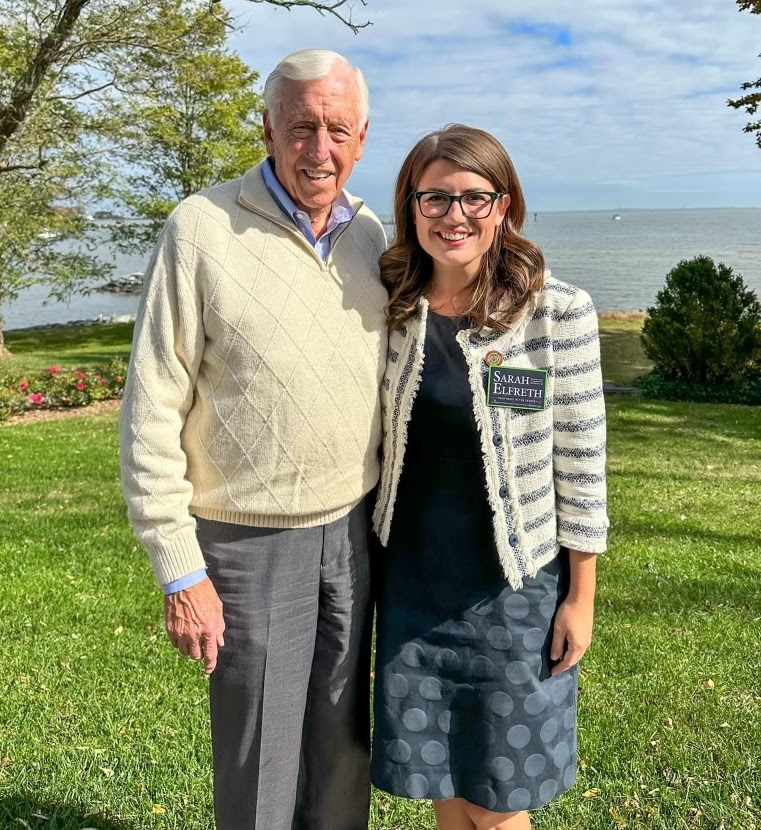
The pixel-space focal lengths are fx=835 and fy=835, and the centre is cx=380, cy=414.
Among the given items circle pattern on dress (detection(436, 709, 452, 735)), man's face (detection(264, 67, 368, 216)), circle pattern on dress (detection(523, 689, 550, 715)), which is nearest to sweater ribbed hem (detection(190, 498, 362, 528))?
circle pattern on dress (detection(436, 709, 452, 735))

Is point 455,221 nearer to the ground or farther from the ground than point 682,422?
farther from the ground

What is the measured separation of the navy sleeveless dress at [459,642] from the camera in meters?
2.33

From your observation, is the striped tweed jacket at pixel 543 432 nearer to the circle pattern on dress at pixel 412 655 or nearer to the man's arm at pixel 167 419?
the circle pattern on dress at pixel 412 655

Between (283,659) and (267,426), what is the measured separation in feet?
2.27

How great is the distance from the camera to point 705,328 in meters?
14.1

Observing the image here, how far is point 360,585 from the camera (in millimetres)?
2525

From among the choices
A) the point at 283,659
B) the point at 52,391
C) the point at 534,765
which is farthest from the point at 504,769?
the point at 52,391

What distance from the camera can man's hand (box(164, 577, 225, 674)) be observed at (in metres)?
2.25

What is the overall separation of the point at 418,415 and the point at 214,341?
0.59 metres

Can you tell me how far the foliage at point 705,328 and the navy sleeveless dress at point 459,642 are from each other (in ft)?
42.2

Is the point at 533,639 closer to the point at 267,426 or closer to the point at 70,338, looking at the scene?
the point at 267,426

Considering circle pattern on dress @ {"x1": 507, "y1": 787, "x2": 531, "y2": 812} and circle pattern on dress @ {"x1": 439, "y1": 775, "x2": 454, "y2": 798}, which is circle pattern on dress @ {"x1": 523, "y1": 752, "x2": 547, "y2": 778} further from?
circle pattern on dress @ {"x1": 439, "y1": 775, "x2": 454, "y2": 798}

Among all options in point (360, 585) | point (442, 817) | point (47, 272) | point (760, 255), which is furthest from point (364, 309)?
point (760, 255)

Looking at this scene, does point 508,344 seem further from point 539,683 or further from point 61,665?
point 61,665
